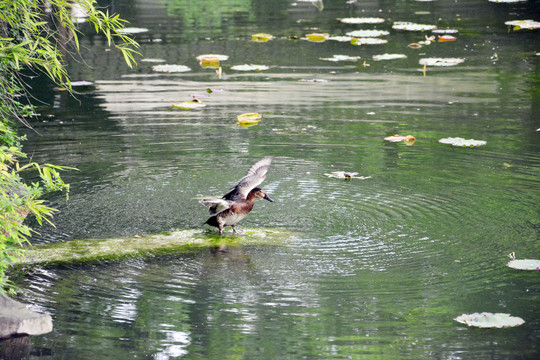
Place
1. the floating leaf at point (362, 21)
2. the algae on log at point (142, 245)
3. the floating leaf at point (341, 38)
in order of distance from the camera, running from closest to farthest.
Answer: the algae on log at point (142, 245) < the floating leaf at point (341, 38) < the floating leaf at point (362, 21)

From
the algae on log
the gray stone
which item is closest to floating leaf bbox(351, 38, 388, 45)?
the algae on log

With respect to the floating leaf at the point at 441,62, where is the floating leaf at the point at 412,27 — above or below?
above

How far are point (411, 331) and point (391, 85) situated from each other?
21.1 feet

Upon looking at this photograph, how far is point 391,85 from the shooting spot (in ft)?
33.5

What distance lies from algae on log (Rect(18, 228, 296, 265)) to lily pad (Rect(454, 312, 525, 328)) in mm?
1618

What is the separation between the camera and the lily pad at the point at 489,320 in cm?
418

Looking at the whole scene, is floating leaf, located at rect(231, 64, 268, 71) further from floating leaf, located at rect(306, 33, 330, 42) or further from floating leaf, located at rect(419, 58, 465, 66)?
floating leaf, located at rect(419, 58, 465, 66)

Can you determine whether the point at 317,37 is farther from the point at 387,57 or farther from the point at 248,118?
the point at 248,118

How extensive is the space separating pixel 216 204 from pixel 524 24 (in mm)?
9398

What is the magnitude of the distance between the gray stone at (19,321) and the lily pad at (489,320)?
7.41ft

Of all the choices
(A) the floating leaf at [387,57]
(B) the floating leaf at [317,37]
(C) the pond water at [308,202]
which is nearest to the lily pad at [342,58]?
(C) the pond water at [308,202]

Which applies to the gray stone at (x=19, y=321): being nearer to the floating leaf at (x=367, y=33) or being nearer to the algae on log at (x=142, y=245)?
the algae on log at (x=142, y=245)

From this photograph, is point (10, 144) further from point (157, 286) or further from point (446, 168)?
point (446, 168)

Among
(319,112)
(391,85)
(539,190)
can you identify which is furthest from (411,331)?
(391,85)
